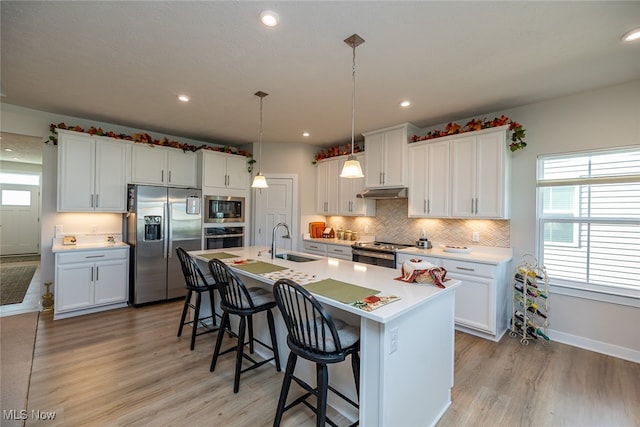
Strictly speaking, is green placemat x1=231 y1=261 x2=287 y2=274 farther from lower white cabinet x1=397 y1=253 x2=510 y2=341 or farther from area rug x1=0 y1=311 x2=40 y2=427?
lower white cabinet x1=397 y1=253 x2=510 y2=341

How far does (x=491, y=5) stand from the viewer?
1.80m

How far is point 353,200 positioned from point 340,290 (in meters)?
3.16

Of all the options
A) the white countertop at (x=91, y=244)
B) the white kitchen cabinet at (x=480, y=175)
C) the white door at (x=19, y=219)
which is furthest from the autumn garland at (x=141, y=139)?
the white door at (x=19, y=219)

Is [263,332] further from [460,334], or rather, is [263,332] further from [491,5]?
[491,5]

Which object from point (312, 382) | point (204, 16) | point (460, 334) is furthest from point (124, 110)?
point (460, 334)

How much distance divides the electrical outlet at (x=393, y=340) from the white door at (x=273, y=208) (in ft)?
12.7

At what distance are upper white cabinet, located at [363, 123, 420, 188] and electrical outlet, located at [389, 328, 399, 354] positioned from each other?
2873 mm

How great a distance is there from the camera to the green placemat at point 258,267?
8.12ft

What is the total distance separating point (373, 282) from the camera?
6.96 ft

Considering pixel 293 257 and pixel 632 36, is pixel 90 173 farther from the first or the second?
pixel 632 36

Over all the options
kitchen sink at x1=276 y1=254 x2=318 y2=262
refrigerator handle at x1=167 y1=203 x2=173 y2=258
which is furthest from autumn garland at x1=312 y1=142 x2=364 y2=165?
refrigerator handle at x1=167 y1=203 x2=173 y2=258

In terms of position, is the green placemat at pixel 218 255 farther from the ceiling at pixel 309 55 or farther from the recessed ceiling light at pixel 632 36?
the recessed ceiling light at pixel 632 36

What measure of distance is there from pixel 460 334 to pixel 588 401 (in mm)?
1259

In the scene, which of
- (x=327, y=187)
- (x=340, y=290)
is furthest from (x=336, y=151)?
(x=340, y=290)
